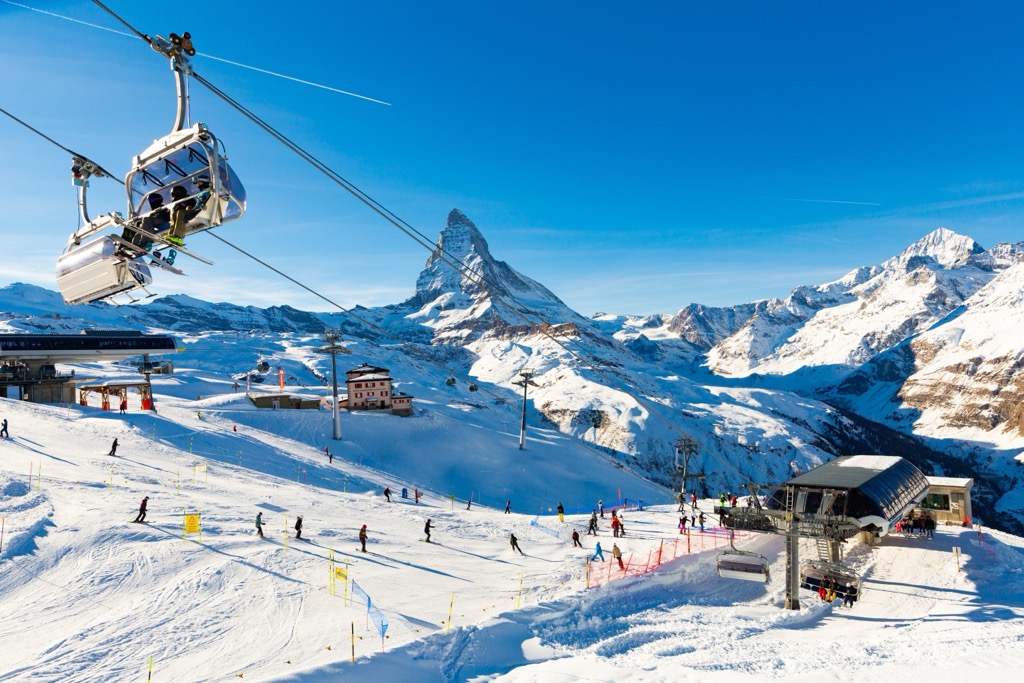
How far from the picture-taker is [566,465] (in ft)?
200

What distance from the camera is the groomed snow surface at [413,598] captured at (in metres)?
15.6

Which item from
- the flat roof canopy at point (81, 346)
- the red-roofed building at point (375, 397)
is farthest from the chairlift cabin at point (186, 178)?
the flat roof canopy at point (81, 346)

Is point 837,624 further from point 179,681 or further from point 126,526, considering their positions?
point 126,526

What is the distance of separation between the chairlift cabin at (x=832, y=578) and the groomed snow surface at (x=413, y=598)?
0.91 meters

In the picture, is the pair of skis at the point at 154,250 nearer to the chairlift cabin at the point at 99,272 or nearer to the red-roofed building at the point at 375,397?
the chairlift cabin at the point at 99,272

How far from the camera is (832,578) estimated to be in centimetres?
2594

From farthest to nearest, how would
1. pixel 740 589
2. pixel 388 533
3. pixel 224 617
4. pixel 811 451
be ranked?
pixel 811 451 → pixel 388 533 → pixel 740 589 → pixel 224 617

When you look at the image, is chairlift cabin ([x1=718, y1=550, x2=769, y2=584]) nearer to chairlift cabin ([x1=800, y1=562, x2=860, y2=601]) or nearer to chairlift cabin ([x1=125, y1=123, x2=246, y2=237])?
chairlift cabin ([x1=800, y1=562, x2=860, y2=601])

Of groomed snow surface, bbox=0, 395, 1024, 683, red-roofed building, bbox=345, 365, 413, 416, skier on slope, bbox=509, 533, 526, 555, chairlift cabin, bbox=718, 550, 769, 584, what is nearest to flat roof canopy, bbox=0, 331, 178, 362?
red-roofed building, bbox=345, 365, 413, 416

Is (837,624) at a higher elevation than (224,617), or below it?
below

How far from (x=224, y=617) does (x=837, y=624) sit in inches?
871

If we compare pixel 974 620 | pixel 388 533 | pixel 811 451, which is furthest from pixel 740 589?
pixel 811 451

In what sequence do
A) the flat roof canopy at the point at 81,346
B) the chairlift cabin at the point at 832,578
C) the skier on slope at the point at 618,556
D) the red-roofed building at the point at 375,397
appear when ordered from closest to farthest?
1. the chairlift cabin at the point at 832,578
2. the skier on slope at the point at 618,556
3. the flat roof canopy at the point at 81,346
4. the red-roofed building at the point at 375,397

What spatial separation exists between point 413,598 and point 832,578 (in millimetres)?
18779
